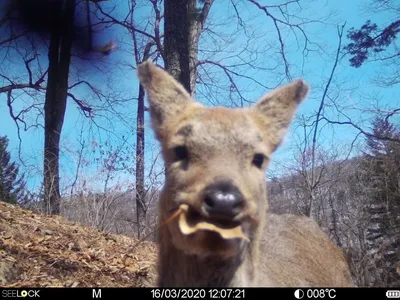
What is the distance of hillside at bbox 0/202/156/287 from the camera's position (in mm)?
6676

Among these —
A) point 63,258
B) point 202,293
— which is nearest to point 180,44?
point 63,258

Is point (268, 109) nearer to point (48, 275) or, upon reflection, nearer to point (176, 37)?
point (48, 275)

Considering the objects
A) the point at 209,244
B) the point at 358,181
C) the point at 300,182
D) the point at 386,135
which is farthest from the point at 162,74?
the point at 358,181

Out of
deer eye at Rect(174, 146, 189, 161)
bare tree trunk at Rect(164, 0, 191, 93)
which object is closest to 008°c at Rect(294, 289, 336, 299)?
deer eye at Rect(174, 146, 189, 161)

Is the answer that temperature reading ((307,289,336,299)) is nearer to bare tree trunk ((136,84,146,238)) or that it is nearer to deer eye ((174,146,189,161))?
deer eye ((174,146,189,161))

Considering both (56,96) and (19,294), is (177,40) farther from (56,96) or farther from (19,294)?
(56,96)

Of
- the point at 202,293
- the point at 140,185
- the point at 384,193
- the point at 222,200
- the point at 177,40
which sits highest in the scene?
the point at 177,40

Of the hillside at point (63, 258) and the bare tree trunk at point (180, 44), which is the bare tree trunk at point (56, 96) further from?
the bare tree trunk at point (180, 44)

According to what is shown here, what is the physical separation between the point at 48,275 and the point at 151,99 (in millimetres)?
3494

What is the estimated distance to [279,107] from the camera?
5.09 meters

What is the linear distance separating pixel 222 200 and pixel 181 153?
3.11 ft

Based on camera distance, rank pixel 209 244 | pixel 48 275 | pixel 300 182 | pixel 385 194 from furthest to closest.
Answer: pixel 300 182 < pixel 385 194 < pixel 48 275 < pixel 209 244

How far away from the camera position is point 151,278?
718 centimetres

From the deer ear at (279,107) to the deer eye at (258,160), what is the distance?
0.63 meters
